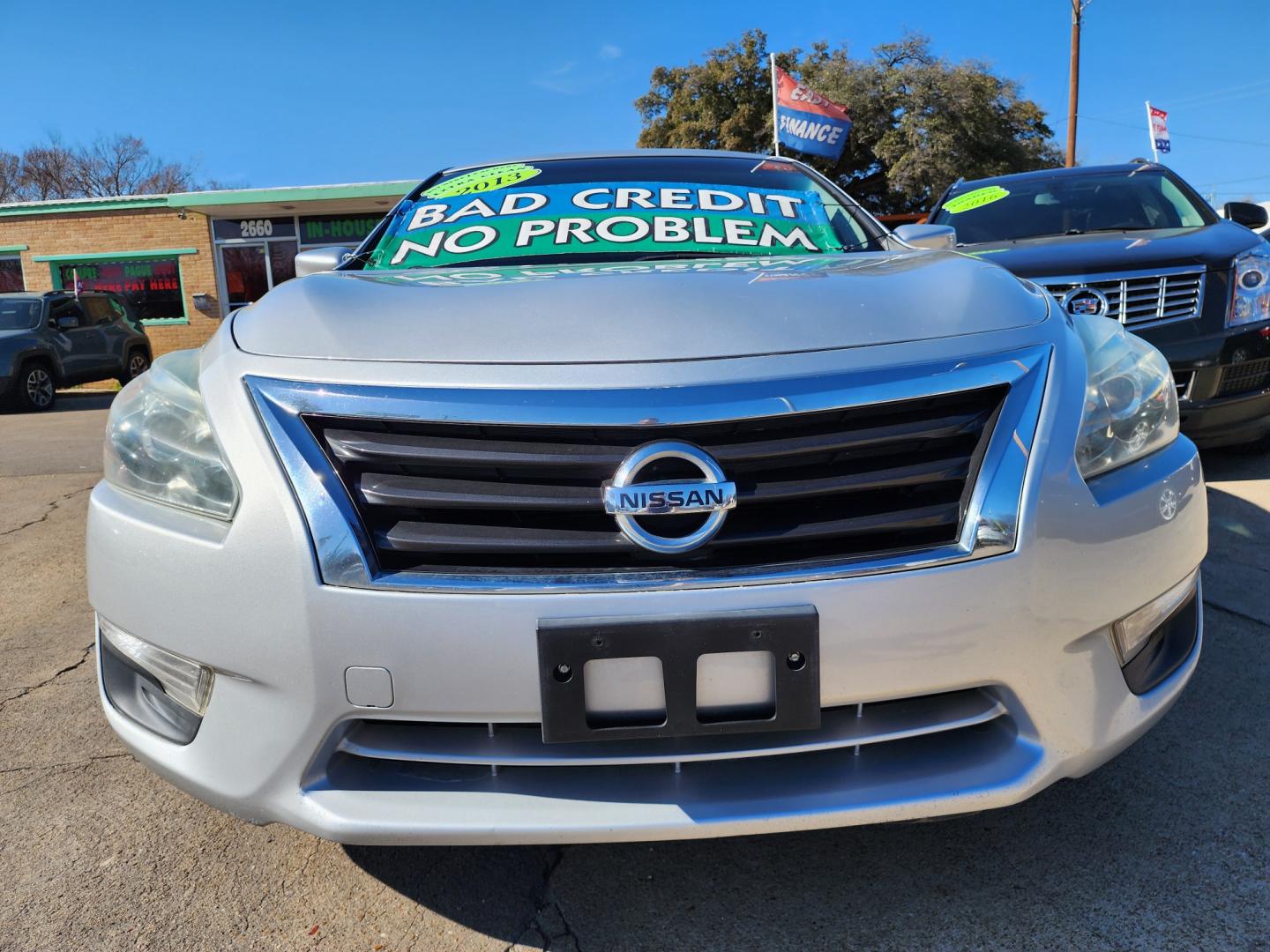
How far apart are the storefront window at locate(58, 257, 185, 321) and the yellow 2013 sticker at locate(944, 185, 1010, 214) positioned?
17.7m

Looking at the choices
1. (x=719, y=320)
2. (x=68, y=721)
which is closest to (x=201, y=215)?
(x=68, y=721)

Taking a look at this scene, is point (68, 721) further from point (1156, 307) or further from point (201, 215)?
point (201, 215)

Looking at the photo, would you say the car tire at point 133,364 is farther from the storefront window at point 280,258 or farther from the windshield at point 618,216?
the windshield at point 618,216

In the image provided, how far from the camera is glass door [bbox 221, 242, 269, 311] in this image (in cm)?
1861

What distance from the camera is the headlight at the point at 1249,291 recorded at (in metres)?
3.86

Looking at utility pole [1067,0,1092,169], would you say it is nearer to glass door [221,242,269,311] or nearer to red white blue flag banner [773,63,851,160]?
red white blue flag banner [773,63,851,160]

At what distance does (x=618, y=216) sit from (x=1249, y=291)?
3109mm

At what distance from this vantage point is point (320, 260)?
8.20 feet

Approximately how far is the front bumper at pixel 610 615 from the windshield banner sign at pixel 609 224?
1151 millimetres

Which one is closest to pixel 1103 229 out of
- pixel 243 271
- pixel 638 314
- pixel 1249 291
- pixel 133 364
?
pixel 1249 291

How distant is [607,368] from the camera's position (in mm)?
1330

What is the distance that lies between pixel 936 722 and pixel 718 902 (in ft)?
1.70

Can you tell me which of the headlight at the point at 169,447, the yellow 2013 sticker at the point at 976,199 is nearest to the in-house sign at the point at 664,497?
the headlight at the point at 169,447

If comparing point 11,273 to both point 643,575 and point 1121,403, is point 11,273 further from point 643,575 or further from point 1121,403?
point 1121,403
